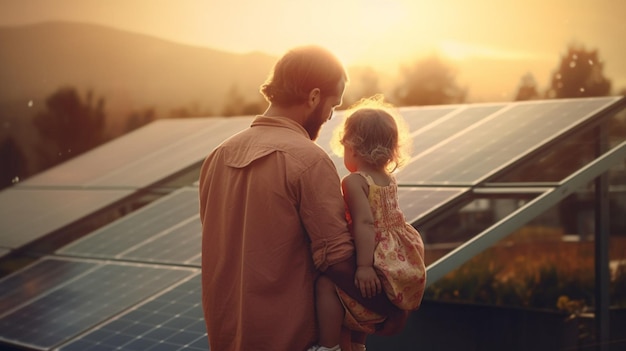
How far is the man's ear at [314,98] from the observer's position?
3238 millimetres

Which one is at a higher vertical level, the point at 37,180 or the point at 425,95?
the point at 37,180

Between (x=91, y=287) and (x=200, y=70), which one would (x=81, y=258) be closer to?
(x=91, y=287)

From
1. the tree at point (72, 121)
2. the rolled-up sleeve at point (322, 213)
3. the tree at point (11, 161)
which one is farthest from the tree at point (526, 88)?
the rolled-up sleeve at point (322, 213)

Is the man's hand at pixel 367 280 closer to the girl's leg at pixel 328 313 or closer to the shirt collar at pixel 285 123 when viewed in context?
the girl's leg at pixel 328 313

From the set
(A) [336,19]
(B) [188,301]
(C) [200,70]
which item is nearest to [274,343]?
(B) [188,301]

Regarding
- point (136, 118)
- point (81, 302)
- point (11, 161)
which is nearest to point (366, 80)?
point (136, 118)

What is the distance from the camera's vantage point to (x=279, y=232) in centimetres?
319

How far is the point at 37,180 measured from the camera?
11.4 metres

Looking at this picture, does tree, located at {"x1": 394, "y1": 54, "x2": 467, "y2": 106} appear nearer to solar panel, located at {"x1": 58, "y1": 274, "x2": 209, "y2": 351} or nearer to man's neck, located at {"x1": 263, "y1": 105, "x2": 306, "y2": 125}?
solar panel, located at {"x1": 58, "y1": 274, "x2": 209, "y2": 351}

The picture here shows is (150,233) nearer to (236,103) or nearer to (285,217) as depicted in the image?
(285,217)

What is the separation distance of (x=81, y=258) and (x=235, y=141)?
15.0 ft

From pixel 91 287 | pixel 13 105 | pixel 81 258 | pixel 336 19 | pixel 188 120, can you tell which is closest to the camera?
pixel 91 287

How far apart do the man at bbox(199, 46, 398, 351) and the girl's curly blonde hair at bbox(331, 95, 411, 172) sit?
13 cm

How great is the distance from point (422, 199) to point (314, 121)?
109 inches
